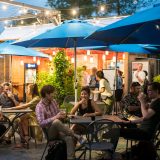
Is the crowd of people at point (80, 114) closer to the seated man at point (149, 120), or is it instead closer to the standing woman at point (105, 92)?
the seated man at point (149, 120)

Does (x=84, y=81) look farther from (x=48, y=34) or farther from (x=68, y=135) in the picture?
(x=68, y=135)

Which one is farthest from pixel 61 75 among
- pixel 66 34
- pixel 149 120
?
pixel 149 120

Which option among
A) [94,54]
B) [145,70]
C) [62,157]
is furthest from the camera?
[94,54]

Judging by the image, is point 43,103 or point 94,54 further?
point 94,54

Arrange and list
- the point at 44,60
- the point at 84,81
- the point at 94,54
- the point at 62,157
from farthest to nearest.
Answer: the point at 44,60
the point at 94,54
the point at 84,81
the point at 62,157

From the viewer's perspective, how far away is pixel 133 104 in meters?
8.02

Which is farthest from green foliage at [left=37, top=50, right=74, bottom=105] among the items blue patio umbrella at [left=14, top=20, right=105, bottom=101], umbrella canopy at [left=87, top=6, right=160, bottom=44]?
umbrella canopy at [left=87, top=6, right=160, bottom=44]

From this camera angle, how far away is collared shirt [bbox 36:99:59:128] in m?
5.87

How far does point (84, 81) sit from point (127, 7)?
84.4 feet

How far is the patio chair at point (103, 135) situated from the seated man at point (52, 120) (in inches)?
20.7

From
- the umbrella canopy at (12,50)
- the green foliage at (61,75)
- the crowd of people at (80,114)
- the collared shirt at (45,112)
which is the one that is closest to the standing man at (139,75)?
the green foliage at (61,75)

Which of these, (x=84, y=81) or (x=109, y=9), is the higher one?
(x=109, y=9)

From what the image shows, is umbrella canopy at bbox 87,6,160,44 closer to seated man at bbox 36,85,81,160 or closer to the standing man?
seated man at bbox 36,85,81,160

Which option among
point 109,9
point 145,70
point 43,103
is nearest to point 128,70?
point 145,70
